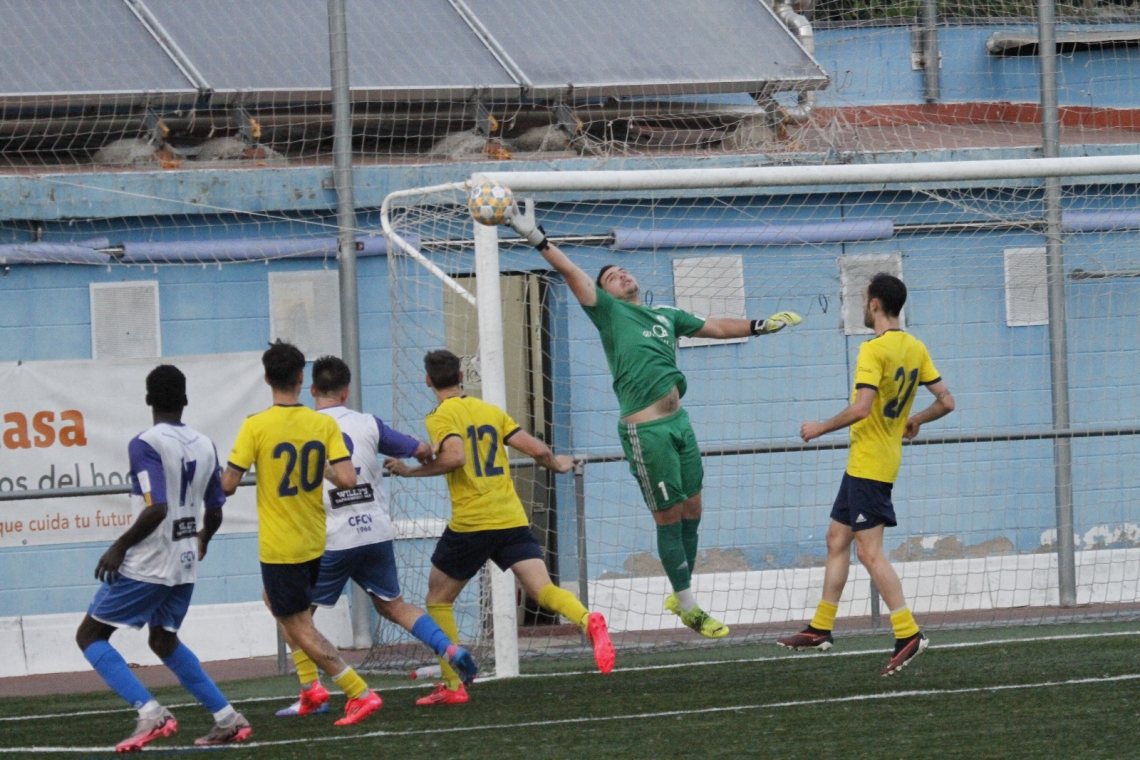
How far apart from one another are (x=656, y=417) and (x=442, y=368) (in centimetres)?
115

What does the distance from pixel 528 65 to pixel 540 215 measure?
1463mm

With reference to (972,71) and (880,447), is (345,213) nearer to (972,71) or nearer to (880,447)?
(880,447)

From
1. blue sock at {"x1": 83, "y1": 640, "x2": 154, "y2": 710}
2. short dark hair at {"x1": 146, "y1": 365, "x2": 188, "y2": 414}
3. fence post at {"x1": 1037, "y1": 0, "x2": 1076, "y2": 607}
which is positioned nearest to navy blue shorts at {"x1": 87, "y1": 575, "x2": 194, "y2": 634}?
blue sock at {"x1": 83, "y1": 640, "x2": 154, "y2": 710}

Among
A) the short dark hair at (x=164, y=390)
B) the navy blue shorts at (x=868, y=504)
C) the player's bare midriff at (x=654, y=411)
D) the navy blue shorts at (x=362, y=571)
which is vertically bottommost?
the navy blue shorts at (x=362, y=571)

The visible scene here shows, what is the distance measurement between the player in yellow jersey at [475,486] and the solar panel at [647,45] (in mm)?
4880

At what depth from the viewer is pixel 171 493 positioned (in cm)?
678

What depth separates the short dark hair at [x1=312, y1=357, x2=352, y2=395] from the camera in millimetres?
7770

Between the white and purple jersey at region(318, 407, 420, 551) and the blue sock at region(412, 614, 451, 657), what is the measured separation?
0.55 m

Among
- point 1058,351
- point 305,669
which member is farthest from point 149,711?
point 1058,351

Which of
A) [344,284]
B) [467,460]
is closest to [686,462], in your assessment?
[467,460]

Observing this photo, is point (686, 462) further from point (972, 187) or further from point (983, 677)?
point (972, 187)

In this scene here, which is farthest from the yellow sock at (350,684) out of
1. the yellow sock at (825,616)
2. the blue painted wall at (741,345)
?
the blue painted wall at (741,345)

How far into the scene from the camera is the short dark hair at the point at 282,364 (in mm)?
7035

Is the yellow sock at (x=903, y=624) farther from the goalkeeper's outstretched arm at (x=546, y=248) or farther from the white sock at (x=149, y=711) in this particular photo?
the white sock at (x=149, y=711)
